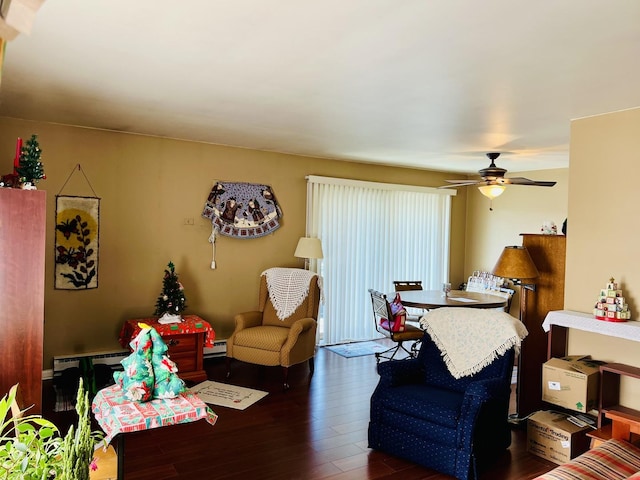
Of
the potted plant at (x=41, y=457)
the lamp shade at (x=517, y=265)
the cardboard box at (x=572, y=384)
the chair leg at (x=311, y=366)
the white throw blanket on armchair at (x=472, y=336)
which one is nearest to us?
the potted plant at (x=41, y=457)

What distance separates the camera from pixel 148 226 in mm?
5250

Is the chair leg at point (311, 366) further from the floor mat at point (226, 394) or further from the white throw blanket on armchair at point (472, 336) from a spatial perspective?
the white throw blanket on armchair at point (472, 336)

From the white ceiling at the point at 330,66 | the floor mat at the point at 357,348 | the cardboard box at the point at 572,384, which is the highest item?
the white ceiling at the point at 330,66

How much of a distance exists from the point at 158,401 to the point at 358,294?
4.45 metres

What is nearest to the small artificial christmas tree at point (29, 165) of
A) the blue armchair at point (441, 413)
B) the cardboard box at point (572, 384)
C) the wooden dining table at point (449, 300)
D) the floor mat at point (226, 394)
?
the floor mat at point (226, 394)

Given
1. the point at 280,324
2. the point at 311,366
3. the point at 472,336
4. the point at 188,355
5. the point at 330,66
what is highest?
the point at 330,66

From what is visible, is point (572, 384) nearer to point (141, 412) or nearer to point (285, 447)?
point (285, 447)

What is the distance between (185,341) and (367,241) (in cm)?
300

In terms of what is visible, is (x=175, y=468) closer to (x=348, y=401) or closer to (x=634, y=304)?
(x=348, y=401)

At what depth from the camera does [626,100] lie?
10.9ft

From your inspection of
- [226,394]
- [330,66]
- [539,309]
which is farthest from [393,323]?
[330,66]

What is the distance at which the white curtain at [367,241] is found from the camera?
21.3ft

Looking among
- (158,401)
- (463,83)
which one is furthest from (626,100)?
(158,401)

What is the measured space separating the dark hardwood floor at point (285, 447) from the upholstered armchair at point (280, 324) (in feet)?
1.12
